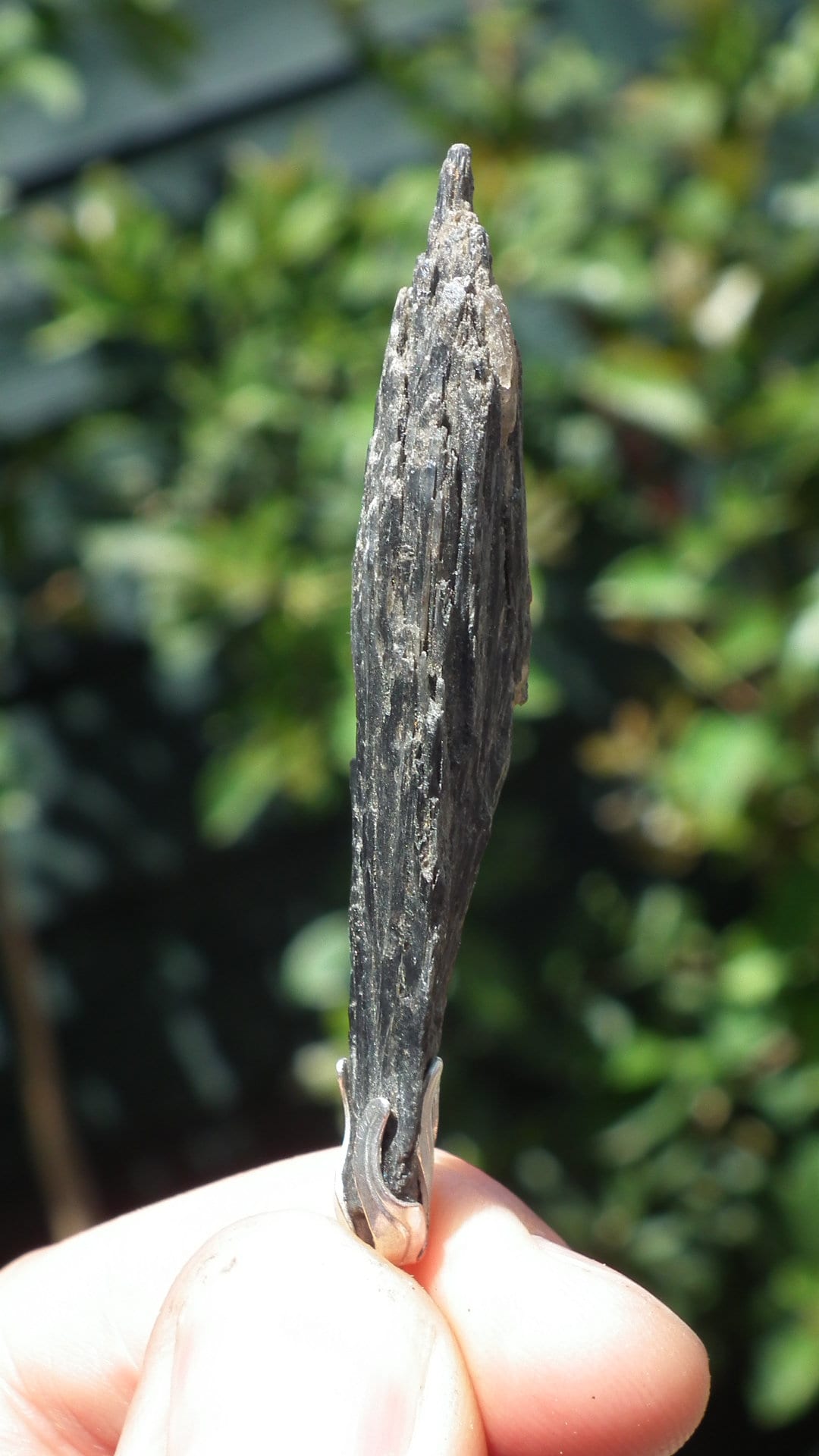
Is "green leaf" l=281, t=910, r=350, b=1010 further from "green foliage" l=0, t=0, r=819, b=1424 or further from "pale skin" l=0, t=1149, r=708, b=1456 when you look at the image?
"pale skin" l=0, t=1149, r=708, b=1456

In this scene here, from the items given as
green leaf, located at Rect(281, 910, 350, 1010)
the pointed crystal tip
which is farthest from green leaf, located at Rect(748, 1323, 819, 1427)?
the pointed crystal tip

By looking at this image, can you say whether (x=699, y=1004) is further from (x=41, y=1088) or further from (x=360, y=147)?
(x=360, y=147)

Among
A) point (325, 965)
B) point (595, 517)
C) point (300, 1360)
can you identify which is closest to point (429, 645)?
point (300, 1360)

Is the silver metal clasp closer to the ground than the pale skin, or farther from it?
farther from it

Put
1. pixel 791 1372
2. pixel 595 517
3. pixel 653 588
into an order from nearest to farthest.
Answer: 1. pixel 653 588
2. pixel 791 1372
3. pixel 595 517

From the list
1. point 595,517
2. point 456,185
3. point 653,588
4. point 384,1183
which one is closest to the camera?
point 456,185

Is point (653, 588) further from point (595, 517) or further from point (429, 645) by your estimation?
point (429, 645)

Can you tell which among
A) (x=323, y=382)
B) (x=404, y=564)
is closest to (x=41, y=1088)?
(x=323, y=382)
